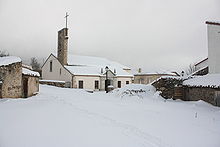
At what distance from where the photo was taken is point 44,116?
23.8 feet

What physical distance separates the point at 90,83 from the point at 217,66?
19.9 meters

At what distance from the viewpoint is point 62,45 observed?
30156 mm

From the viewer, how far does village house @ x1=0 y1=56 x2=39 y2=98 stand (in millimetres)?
11328

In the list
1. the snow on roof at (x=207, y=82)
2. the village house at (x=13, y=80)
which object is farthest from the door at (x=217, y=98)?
the village house at (x=13, y=80)

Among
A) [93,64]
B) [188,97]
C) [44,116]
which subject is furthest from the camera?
[93,64]

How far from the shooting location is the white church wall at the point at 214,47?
1444 cm

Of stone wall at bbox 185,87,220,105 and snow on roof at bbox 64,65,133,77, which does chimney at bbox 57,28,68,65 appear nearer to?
snow on roof at bbox 64,65,133,77

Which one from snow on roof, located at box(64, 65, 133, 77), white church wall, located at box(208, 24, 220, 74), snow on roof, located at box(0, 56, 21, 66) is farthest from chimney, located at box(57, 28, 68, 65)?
white church wall, located at box(208, 24, 220, 74)

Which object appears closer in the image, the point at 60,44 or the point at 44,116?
the point at 44,116

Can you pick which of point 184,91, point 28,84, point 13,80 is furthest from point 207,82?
point 13,80

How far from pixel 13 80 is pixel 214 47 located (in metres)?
13.7

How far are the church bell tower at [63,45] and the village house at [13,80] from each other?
17045 millimetres

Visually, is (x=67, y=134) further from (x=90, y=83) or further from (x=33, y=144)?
(x=90, y=83)

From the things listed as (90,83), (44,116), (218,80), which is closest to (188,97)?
(218,80)
